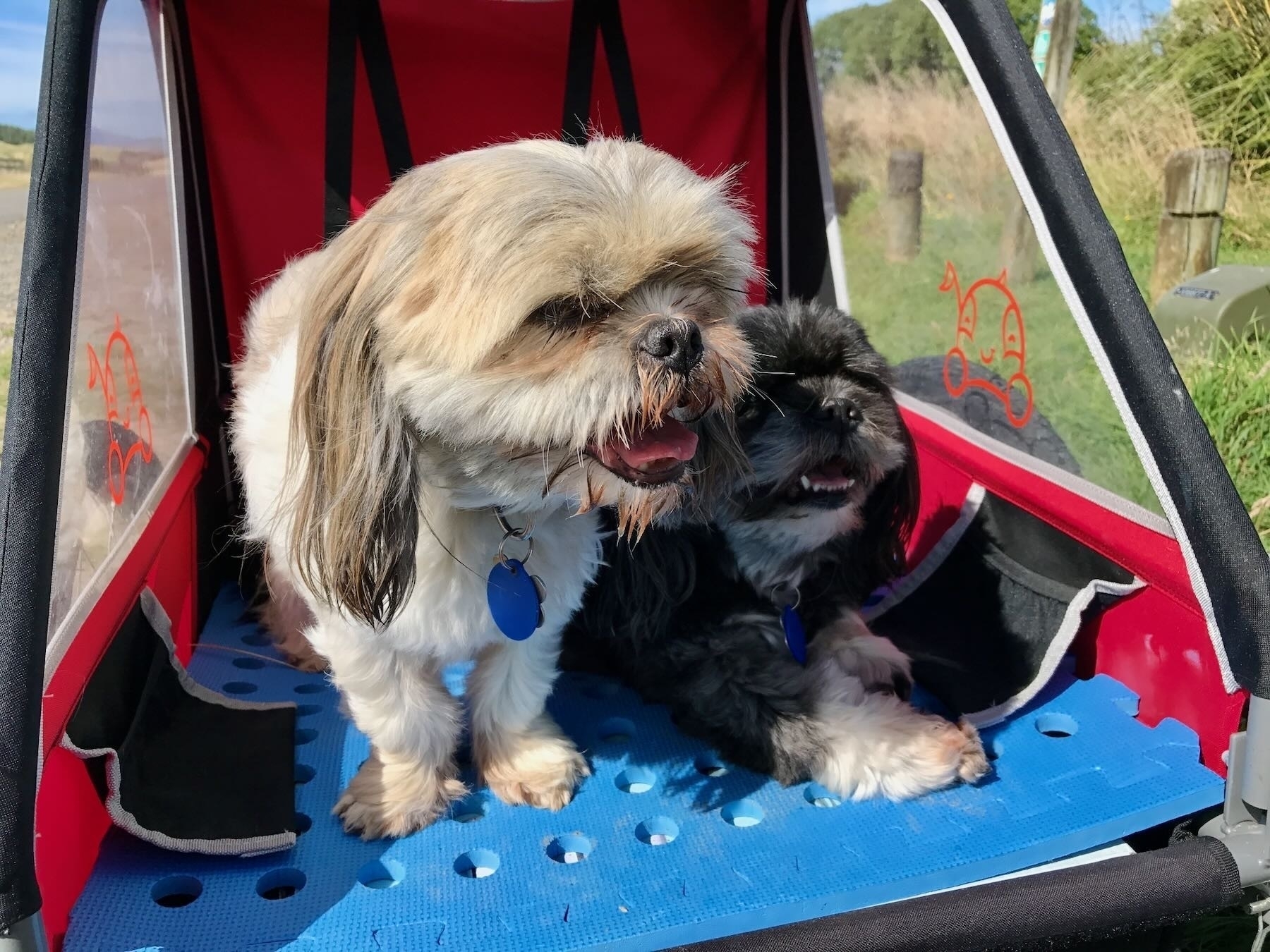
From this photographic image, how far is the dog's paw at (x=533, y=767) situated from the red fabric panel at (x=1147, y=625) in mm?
1329

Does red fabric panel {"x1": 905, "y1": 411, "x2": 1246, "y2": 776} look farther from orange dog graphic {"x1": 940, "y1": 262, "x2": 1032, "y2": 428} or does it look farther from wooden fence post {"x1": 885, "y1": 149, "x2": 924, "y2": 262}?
wooden fence post {"x1": 885, "y1": 149, "x2": 924, "y2": 262}

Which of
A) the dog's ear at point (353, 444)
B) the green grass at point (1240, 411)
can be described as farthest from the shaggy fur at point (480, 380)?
the green grass at point (1240, 411)

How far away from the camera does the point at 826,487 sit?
2.24 meters

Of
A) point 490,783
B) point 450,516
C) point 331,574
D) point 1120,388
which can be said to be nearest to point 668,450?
point 450,516

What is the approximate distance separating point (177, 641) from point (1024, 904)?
2103 millimetres

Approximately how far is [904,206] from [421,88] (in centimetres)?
176

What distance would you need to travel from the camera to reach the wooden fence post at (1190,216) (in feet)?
18.6

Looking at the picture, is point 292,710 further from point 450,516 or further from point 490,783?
point 450,516

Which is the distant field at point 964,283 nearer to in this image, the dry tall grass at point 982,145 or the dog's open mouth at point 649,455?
the dry tall grass at point 982,145

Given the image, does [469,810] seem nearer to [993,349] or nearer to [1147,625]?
[1147,625]

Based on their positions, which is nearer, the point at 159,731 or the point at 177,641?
the point at 159,731

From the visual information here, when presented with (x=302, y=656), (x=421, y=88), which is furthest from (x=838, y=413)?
(x=421, y=88)

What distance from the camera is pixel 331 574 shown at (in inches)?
65.2

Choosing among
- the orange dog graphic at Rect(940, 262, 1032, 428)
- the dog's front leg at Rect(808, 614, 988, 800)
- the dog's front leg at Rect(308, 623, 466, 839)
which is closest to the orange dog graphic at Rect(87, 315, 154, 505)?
the dog's front leg at Rect(308, 623, 466, 839)
